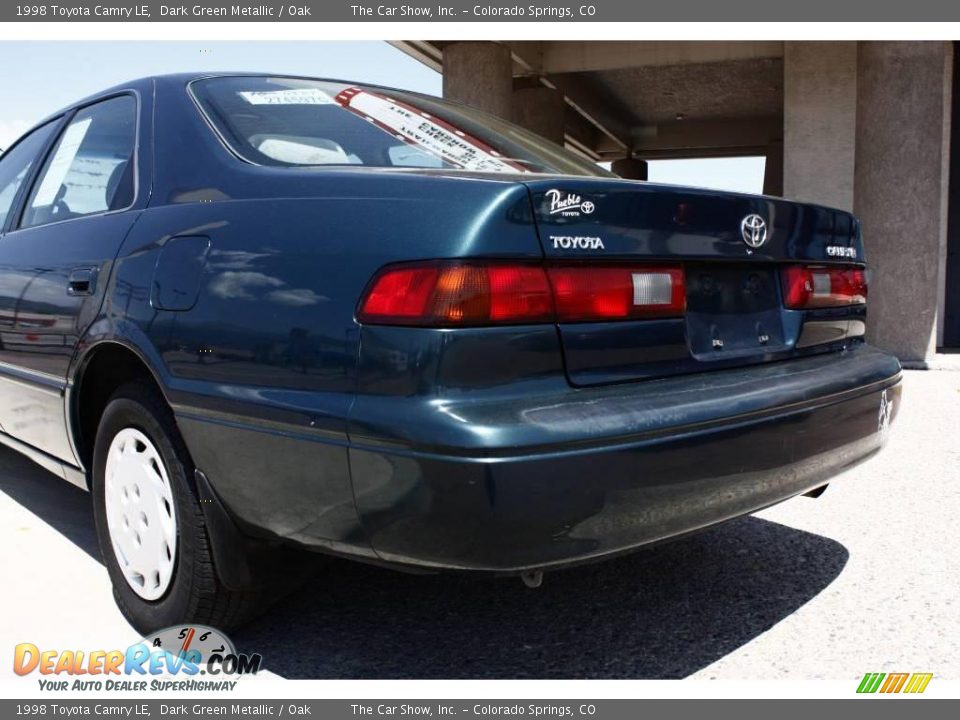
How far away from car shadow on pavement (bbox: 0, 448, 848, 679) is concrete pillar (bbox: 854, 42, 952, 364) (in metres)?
6.88

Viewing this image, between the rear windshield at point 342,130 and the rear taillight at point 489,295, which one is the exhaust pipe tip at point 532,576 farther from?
the rear windshield at point 342,130

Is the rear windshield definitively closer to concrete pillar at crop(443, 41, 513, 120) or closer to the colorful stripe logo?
the colorful stripe logo

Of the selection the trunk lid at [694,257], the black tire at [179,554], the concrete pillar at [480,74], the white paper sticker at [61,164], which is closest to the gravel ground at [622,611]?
the black tire at [179,554]

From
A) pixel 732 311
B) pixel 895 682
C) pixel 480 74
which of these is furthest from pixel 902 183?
pixel 895 682

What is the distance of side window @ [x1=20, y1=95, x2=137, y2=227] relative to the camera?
9.07ft

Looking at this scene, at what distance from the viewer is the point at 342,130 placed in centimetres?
251

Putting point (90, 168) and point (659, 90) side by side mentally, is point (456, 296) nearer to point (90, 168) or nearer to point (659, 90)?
point (90, 168)

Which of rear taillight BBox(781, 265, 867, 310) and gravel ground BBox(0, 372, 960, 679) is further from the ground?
rear taillight BBox(781, 265, 867, 310)

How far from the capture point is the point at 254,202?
2.15m

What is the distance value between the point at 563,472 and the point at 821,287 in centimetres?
125

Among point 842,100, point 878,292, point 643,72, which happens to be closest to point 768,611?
point 878,292

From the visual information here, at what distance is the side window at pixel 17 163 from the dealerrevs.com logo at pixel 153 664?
1997 millimetres

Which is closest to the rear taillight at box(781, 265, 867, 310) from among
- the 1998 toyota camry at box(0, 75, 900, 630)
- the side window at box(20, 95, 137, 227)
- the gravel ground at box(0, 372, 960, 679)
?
the 1998 toyota camry at box(0, 75, 900, 630)

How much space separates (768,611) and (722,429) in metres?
0.91
